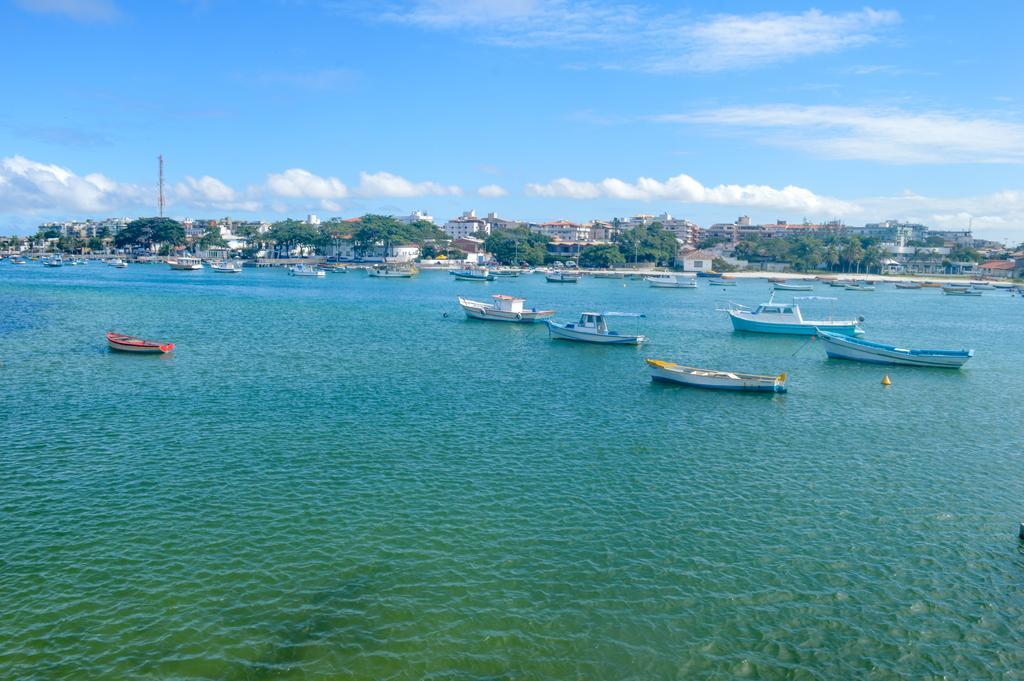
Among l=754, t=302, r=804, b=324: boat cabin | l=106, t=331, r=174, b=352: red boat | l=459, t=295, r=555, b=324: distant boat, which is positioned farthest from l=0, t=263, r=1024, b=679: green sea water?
l=459, t=295, r=555, b=324: distant boat

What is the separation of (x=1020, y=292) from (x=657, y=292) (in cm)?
7853

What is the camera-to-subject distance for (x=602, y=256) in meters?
183

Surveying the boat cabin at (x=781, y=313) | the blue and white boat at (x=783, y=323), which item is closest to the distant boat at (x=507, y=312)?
the blue and white boat at (x=783, y=323)

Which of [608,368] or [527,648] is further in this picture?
[608,368]

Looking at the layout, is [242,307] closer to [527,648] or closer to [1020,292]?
[527,648]

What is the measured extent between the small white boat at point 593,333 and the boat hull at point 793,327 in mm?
14758

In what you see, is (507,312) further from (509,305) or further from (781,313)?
(781,313)

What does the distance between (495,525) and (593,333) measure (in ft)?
119

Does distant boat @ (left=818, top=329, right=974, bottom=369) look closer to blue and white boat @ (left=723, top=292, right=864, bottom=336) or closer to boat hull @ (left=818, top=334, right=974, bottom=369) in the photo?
boat hull @ (left=818, top=334, right=974, bottom=369)

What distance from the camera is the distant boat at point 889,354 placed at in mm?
46469

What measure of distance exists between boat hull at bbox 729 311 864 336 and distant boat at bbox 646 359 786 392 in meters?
27.7

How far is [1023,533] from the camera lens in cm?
1969

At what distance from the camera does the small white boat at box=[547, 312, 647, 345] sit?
2159 inches

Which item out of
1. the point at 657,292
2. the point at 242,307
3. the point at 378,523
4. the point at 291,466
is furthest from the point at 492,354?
the point at 657,292
